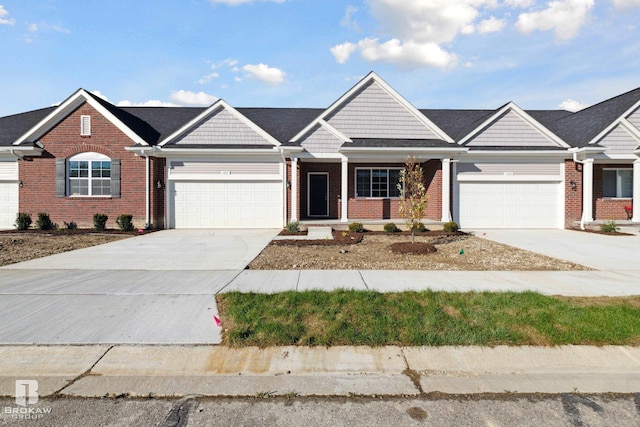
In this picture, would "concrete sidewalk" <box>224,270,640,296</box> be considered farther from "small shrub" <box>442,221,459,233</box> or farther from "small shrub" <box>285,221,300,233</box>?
"small shrub" <box>442,221,459,233</box>

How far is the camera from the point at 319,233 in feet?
44.4

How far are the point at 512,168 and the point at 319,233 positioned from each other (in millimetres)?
10173

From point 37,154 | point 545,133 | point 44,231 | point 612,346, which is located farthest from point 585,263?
point 37,154

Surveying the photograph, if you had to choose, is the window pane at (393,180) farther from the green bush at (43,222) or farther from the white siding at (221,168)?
the green bush at (43,222)

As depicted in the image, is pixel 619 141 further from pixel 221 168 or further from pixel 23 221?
pixel 23 221

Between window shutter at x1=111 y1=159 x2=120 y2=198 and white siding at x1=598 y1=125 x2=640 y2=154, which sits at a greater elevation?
white siding at x1=598 y1=125 x2=640 y2=154

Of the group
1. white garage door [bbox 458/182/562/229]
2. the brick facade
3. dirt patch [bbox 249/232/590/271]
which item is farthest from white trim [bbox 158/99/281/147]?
white garage door [bbox 458/182/562/229]

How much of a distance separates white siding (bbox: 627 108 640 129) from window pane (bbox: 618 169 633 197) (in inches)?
88.3

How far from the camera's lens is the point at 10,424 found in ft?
9.07

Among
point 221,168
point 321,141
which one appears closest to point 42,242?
point 221,168

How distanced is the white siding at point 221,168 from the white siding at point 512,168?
30.5 feet

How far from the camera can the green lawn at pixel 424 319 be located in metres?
4.13

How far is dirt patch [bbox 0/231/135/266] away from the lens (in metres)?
9.63

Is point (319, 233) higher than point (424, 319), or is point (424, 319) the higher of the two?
point (319, 233)
